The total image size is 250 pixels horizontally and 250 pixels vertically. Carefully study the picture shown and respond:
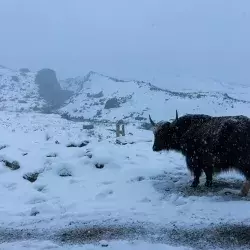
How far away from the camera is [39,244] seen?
630 cm

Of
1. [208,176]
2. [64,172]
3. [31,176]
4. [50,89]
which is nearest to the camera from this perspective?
[208,176]

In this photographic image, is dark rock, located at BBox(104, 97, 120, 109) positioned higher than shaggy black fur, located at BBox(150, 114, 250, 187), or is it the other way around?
shaggy black fur, located at BBox(150, 114, 250, 187)

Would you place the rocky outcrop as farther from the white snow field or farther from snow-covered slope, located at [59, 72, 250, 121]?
the white snow field

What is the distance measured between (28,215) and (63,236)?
1.54 metres

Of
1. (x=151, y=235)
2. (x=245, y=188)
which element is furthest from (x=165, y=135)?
(x=151, y=235)

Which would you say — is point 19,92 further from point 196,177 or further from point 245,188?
point 245,188

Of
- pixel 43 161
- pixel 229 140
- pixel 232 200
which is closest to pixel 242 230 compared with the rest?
pixel 232 200

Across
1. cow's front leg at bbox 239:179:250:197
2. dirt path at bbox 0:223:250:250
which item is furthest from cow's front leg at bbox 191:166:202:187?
dirt path at bbox 0:223:250:250

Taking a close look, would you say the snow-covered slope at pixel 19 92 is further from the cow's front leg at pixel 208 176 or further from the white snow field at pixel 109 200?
the cow's front leg at pixel 208 176

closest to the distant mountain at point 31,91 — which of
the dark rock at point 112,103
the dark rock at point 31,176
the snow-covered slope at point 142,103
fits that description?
the snow-covered slope at point 142,103

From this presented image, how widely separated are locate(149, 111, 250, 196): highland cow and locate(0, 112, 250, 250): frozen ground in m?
0.54

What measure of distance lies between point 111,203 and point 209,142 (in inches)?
107

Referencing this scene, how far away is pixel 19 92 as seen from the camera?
62.5 m

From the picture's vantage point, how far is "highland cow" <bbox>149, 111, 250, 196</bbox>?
8.19m
